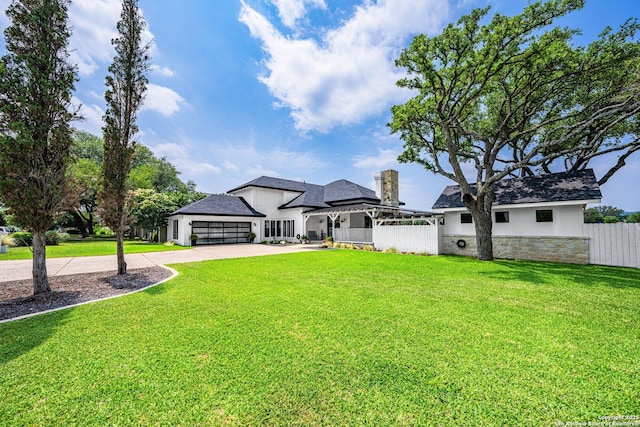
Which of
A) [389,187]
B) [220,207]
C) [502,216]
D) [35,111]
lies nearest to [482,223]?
[502,216]

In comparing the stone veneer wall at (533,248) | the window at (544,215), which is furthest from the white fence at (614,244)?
the window at (544,215)

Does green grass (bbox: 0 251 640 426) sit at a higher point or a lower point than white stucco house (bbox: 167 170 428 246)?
lower

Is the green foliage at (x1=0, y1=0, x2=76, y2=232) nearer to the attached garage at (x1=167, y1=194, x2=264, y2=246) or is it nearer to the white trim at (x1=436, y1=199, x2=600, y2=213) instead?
the attached garage at (x1=167, y1=194, x2=264, y2=246)

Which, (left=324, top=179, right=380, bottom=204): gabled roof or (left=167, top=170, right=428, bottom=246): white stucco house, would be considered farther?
(left=324, top=179, right=380, bottom=204): gabled roof

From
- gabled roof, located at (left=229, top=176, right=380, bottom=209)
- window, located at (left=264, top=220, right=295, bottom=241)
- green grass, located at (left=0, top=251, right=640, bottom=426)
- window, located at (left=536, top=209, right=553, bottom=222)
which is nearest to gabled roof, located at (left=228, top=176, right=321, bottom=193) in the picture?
gabled roof, located at (left=229, top=176, right=380, bottom=209)

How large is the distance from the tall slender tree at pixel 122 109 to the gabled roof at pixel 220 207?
39.1 ft

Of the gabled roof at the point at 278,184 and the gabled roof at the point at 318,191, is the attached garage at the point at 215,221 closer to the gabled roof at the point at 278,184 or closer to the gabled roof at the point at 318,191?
the gabled roof at the point at 278,184

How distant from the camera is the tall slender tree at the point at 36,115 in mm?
5422

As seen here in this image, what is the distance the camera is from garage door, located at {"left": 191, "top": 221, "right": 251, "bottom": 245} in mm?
20609

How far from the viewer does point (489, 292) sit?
6.10 meters

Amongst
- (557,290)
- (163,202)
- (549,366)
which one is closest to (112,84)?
(549,366)

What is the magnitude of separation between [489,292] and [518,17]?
10.4m

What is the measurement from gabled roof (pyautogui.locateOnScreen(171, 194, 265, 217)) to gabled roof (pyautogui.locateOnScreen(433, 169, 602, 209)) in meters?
15.8

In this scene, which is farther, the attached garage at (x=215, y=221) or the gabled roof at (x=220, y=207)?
the gabled roof at (x=220, y=207)
